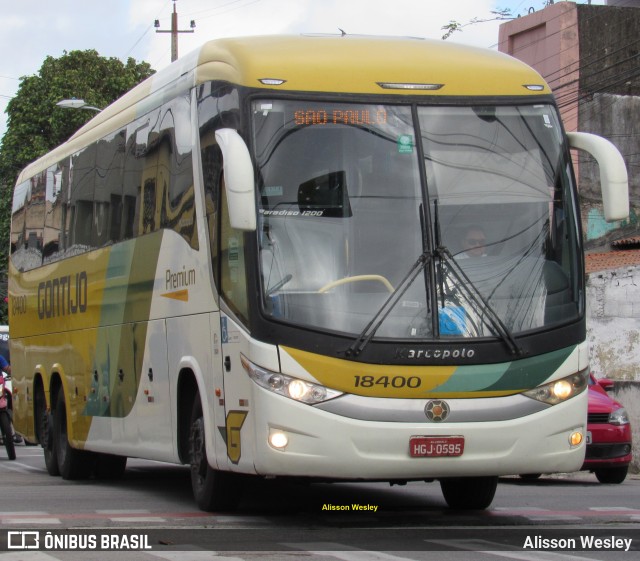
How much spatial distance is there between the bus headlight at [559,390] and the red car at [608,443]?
21.3 ft

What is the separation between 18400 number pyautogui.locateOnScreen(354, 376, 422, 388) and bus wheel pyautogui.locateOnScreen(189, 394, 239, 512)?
6.53 ft

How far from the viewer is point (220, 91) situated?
34.0ft

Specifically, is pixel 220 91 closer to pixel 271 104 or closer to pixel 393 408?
pixel 271 104

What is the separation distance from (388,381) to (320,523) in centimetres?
169

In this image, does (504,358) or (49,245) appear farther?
(49,245)

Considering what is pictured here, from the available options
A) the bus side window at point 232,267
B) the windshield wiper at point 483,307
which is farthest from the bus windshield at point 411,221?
the bus side window at point 232,267

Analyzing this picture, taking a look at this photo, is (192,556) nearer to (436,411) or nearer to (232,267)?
(436,411)

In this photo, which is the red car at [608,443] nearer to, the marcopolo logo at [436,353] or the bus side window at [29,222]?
the marcopolo logo at [436,353]

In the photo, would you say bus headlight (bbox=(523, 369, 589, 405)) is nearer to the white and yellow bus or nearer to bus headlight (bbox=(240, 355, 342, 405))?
the white and yellow bus

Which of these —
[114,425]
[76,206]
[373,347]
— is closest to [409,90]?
[373,347]

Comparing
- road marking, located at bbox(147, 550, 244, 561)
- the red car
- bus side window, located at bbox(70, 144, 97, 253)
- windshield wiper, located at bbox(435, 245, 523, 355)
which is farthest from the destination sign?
the red car

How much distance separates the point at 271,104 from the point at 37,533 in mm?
3455

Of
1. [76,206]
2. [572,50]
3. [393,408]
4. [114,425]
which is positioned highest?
[572,50]

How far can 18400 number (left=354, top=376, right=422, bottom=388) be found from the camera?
906 cm
